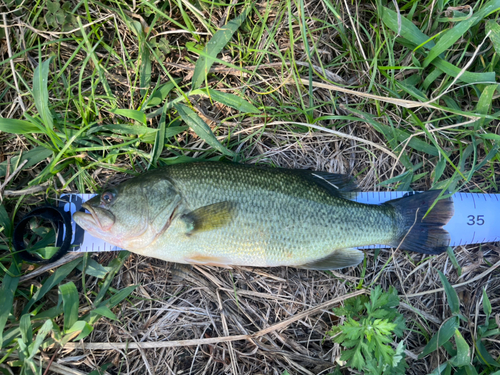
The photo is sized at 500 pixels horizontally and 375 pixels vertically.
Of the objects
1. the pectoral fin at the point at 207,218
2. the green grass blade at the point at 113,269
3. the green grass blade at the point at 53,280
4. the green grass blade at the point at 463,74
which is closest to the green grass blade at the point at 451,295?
the green grass blade at the point at 463,74

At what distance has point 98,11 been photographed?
3211 millimetres

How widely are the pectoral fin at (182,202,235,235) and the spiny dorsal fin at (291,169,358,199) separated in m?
0.85

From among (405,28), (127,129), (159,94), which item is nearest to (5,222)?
(127,129)

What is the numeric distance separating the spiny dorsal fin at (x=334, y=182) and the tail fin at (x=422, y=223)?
40cm

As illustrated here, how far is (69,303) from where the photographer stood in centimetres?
292

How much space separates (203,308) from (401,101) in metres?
2.89

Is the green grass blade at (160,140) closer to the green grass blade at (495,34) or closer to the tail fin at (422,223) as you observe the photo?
the tail fin at (422,223)

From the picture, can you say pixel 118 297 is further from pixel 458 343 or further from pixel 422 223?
pixel 458 343

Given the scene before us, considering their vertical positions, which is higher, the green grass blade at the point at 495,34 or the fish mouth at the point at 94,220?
the green grass blade at the point at 495,34

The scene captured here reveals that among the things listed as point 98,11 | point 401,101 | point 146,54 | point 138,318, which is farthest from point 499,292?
point 98,11

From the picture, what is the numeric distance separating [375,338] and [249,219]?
144 cm

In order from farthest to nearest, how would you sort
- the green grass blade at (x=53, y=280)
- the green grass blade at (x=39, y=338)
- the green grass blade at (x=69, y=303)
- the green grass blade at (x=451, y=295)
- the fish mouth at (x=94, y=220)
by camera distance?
the green grass blade at (x=451, y=295), the green grass blade at (x=53, y=280), the green grass blade at (x=69, y=303), the fish mouth at (x=94, y=220), the green grass blade at (x=39, y=338)

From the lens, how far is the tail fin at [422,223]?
316 centimetres

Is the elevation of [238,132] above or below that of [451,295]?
above
